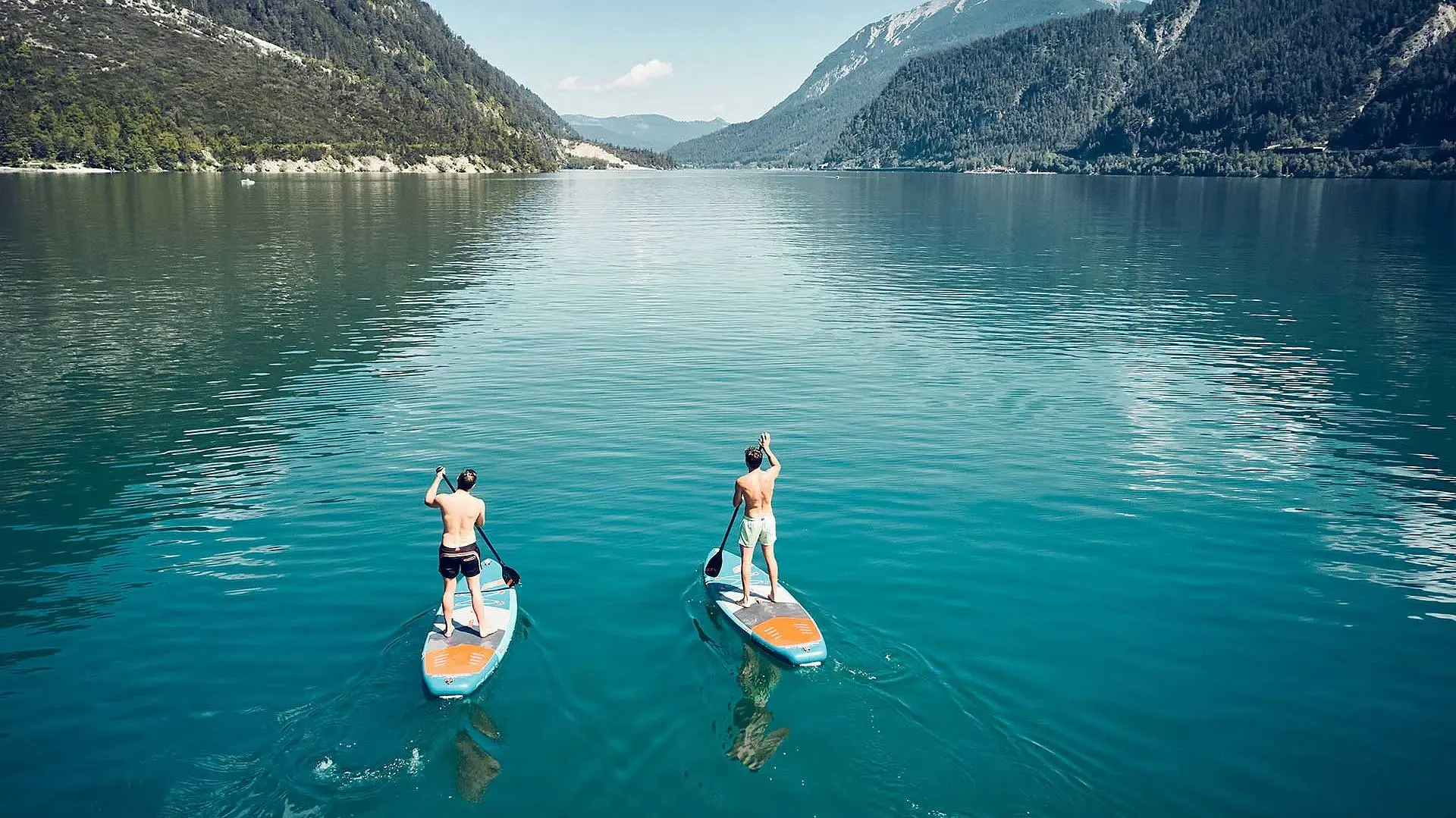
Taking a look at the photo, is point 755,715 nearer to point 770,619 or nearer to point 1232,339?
point 770,619

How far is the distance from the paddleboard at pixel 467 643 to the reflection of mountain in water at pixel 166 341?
6852 millimetres

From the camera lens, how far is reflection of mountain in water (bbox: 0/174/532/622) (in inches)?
961

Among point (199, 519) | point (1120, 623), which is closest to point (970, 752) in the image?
point (1120, 623)

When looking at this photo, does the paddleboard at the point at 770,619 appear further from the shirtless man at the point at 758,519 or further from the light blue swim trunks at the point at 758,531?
the light blue swim trunks at the point at 758,531

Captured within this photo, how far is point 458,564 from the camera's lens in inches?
646

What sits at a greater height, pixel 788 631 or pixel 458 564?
pixel 458 564

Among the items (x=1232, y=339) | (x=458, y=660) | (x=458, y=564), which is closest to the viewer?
(x=458, y=660)

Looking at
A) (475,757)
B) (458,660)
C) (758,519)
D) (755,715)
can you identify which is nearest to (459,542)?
(458,660)

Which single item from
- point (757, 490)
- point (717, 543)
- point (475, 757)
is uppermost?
point (757, 490)

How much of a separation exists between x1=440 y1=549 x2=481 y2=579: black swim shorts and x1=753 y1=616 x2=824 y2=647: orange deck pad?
5526mm

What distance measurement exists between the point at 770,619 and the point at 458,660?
5932 mm

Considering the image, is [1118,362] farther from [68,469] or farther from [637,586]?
[68,469]

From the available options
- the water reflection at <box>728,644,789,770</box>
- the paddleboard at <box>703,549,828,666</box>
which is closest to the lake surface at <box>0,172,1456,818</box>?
the water reflection at <box>728,644,789,770</box>

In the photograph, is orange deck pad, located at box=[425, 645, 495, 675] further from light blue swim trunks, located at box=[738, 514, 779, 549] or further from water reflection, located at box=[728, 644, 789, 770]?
light blue swim trunks, located at box=[738, 514, 779, 549]
